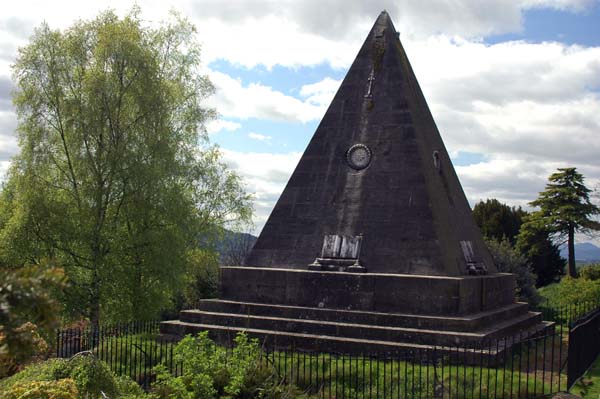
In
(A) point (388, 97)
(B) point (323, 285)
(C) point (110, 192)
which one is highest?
(A) point (388, 97)

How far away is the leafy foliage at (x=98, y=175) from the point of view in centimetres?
1611

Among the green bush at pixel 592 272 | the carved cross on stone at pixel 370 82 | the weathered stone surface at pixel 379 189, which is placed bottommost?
the green bush at pixel 592 272

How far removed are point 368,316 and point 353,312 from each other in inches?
11.9

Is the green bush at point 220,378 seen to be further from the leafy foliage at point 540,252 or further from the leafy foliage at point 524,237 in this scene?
the leafy foliage at point 540,252

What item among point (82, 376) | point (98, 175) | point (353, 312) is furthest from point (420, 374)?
point (98, 175)

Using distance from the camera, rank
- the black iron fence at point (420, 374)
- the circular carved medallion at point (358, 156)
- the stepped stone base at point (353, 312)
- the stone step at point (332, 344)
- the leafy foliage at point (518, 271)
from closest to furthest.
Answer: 1. the black iron fence at point (420, 374)
2. the stone step at point (332, 344)
3. the stepped stone base at point (353, 312)
4. the circular carved medallion at point (358, 156)
5. the leafy foliage at point (518, 271)

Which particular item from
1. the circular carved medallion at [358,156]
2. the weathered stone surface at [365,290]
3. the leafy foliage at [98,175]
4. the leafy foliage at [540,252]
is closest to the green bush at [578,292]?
the weathered stone surface at [365,290]

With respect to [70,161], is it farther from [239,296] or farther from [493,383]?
[493,383]

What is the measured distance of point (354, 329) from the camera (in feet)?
35.4

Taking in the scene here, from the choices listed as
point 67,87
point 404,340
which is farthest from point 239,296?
point 67,87

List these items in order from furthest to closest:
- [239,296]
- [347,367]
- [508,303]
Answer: [508,303]
[239,296]
[347,367]

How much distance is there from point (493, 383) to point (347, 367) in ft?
6.78

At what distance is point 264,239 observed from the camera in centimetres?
1328

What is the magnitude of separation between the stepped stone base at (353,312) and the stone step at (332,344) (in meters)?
0.02
